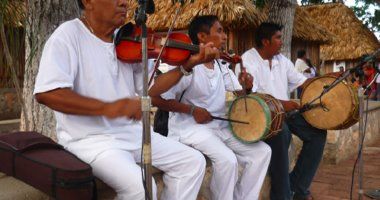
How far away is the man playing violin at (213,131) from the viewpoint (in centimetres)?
291

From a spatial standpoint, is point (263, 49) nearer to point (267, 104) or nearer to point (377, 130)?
point (267, 104)

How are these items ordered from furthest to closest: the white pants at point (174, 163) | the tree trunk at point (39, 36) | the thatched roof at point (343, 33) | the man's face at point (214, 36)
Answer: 1. the thatched roof at point (343, 33)
2. the man's face at point (214, 36)
3. the tree trunk at point (39, 36)
4. the white pants at point (174, 163)

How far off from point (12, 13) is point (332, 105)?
271 centimetres

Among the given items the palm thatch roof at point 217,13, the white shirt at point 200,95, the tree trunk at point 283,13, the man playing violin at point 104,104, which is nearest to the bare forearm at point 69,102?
the man playing violin at point 104,104

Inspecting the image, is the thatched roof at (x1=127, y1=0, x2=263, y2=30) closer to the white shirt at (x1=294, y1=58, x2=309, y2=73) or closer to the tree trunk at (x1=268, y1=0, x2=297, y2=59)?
the white shirt at (x1=294, y1=58, x2=309, y2=73)

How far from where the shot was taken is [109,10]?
2.31 meters

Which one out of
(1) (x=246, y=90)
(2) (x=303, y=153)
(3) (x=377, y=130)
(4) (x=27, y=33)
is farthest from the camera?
(3) (x=377, y=130)

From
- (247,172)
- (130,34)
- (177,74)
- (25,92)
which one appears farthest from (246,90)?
(25,92)

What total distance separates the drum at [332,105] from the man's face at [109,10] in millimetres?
2179

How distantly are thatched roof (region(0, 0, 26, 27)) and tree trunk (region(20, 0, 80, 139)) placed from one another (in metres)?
0.12

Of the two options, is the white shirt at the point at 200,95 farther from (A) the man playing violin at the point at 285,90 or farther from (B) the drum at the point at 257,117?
(A) the man playing violin at the point at 285,90

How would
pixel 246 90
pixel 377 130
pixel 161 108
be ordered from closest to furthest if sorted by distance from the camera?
pixel 161 108, pixel 246 90, pixel 377 130

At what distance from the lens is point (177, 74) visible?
103 inches

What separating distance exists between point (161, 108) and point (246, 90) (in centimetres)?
90
